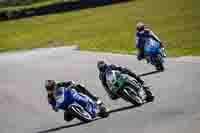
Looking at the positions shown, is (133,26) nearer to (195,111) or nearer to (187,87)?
(187,87)

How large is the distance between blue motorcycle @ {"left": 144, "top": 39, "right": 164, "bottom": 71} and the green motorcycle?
5.14 metres

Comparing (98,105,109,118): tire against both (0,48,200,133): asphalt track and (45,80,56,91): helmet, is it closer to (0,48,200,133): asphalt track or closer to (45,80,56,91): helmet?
(0,48,200,133): asphalt track

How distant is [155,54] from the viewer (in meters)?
20.9

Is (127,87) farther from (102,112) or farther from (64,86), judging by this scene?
(64,86)

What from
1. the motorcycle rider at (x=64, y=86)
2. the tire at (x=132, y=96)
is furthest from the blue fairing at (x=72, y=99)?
the tire at (x=132, y=96)

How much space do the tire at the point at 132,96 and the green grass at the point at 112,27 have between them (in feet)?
29.7

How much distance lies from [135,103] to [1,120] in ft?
15.1

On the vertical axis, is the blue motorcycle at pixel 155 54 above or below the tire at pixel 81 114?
above

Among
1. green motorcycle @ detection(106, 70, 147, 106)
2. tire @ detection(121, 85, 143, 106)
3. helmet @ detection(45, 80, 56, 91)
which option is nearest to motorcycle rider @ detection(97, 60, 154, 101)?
green motorcycle @ detection(106, 70, 147, 106)

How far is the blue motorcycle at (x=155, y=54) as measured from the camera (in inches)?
813

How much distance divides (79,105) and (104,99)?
2.68 metres

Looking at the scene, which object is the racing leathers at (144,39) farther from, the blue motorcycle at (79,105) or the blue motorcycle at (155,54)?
the blue motorcycle at (79,105)

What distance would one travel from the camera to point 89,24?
47.7 metres

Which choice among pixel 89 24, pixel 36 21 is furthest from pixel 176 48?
pixel 36 21
